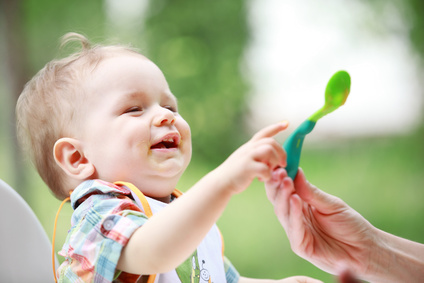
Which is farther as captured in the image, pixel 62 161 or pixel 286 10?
pixel 286 10

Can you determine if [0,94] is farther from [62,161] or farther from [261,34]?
[62,161]

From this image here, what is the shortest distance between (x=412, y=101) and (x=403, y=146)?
295mm

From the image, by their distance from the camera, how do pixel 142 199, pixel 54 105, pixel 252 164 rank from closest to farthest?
pixel 252 164 → pixel 142 199 → pixel 54 105

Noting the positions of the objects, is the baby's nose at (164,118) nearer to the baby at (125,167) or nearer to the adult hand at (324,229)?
the baby at (125,167)

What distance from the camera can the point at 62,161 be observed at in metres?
0.78

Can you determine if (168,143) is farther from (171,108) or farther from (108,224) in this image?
(108,224)

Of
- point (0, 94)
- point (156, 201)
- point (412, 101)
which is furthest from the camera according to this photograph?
point (412, 101)

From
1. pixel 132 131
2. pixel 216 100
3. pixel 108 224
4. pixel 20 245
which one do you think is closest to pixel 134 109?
pixel 132 131

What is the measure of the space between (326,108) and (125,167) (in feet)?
1.01

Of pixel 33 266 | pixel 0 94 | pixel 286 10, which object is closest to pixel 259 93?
pixel 286 10

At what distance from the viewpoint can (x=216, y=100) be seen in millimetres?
3150

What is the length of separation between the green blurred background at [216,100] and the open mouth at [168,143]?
1.71 metres

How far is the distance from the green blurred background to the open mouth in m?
1.71

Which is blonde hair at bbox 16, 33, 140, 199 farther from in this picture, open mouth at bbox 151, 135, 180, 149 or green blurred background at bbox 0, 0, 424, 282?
green blurred background at bbox 0, 0, 424, 282
